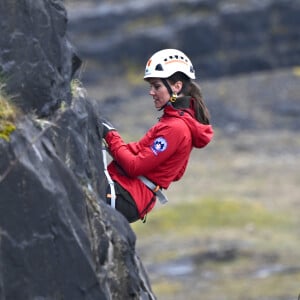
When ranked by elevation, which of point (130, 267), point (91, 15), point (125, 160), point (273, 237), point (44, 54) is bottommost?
point (273, 237)

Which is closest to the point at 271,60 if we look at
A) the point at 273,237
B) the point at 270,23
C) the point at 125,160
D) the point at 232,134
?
the point at 270,23

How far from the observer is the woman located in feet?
42.0

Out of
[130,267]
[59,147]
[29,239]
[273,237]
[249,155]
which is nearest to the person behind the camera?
[29,239]

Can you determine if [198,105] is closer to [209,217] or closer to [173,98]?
[173,98]

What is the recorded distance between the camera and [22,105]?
36.9ft

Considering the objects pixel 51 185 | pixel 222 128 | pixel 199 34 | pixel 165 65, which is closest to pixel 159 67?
pixel 165 65

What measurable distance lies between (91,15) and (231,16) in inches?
435

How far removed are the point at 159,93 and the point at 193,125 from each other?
48 cm

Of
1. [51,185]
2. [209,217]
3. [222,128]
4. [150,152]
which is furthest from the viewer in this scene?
[222,128]

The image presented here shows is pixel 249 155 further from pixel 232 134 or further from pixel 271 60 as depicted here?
pixel 271 60

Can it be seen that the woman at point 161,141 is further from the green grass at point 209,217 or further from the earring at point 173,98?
the green grass at point 209,217

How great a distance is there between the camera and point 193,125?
13.0m

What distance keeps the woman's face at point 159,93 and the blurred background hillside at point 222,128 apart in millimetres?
39088

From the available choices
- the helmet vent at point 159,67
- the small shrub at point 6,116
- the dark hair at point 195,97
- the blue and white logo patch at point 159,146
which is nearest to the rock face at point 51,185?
the small shrub at point 6,116
